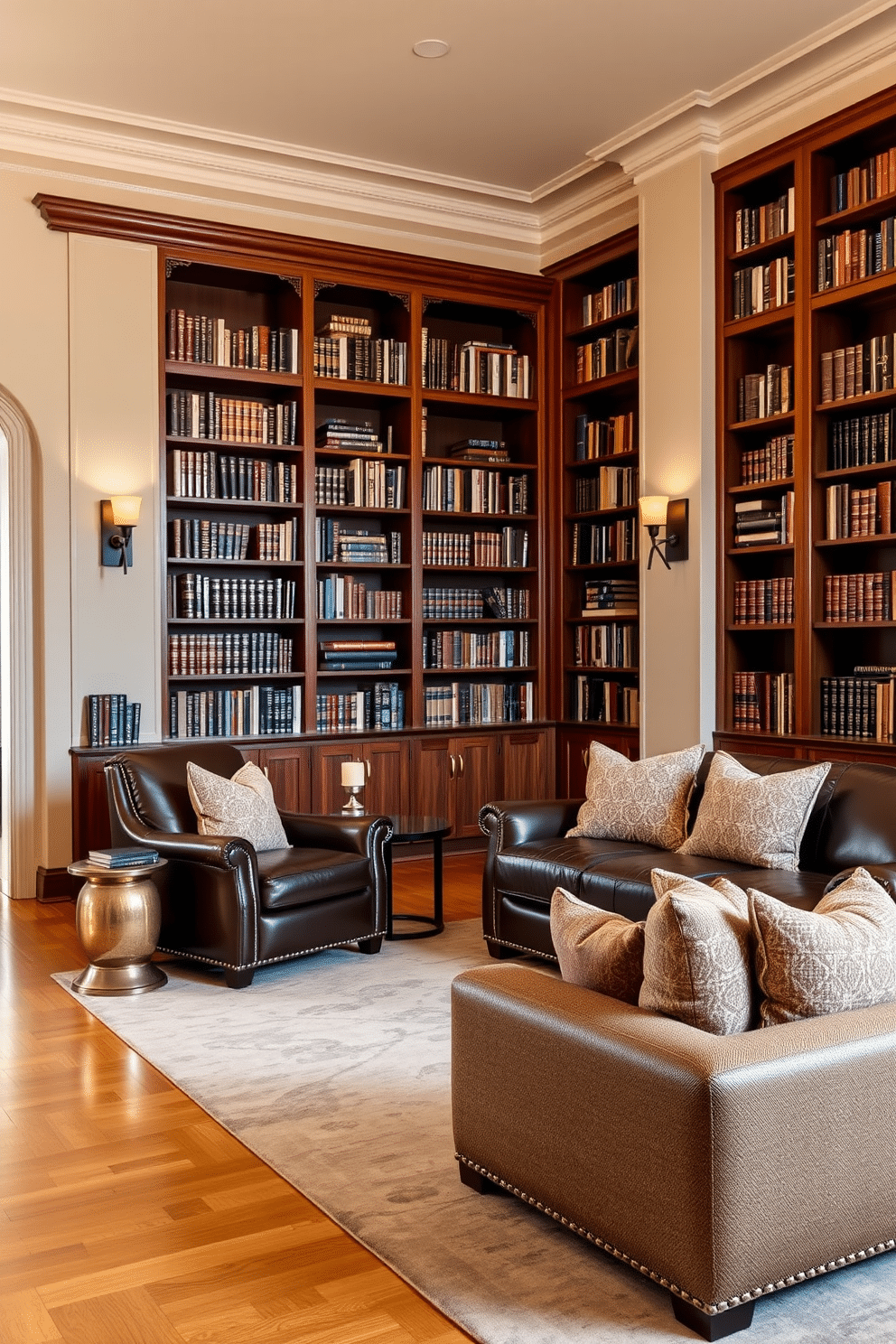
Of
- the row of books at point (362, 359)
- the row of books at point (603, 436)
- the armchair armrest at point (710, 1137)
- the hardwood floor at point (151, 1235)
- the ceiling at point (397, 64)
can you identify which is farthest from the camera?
the row of books at point (603, 436)

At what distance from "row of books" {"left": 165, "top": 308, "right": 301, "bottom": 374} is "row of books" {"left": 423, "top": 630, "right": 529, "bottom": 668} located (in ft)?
5.84

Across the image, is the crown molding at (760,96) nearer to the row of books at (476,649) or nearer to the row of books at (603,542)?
the row of books at (603,542)

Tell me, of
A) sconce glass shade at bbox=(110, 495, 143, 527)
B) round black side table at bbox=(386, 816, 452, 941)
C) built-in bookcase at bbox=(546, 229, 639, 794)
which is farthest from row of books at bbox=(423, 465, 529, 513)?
round black side table at bbox=(386, 816, 452, 941)

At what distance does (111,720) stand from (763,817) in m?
3.34

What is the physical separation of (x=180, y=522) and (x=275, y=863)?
2.43m

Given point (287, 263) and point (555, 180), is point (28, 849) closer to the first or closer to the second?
point (287, 263)

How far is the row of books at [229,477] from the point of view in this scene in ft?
21.1

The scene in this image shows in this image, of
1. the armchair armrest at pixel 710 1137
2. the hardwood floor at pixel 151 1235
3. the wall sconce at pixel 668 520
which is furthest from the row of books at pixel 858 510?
the hardwood floor at pixel 151 1235

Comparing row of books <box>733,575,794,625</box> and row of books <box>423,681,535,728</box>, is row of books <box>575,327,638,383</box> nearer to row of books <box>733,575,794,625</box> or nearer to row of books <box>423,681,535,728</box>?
row of books <box>733,575,794,625</box>

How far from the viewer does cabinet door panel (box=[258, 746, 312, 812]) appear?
6508 millimetres

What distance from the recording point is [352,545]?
6941 mm

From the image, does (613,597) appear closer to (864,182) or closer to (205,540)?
(205,540)

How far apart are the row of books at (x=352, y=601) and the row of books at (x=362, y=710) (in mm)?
412

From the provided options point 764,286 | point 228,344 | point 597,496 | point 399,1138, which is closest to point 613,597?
point 597,496
